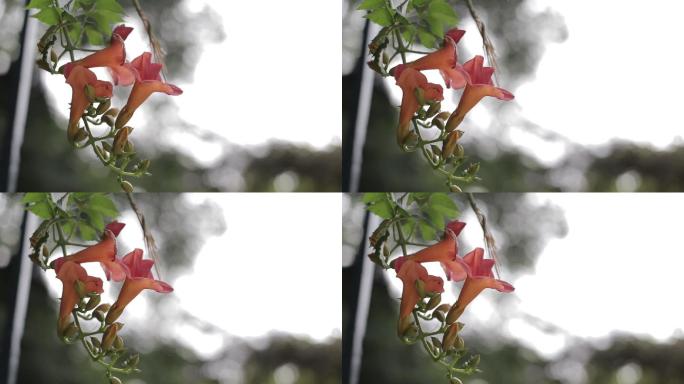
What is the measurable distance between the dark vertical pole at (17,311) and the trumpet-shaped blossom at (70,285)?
6cm

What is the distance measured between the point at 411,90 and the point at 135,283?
0.61 m

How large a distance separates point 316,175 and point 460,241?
29 cm

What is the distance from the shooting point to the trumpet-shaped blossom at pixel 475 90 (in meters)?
1.80

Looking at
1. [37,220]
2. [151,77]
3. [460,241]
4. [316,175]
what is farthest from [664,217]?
[37,220]

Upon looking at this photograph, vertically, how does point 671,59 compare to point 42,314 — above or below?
above

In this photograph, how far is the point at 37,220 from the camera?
183cm

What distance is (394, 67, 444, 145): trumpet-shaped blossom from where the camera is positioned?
1815mm

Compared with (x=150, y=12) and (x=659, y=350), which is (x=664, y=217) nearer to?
(x=659, y=350)

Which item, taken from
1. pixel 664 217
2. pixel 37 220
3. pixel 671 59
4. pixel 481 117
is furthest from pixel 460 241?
pixel 37 220

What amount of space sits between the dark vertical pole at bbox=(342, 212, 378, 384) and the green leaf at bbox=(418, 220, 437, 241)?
0.28 feet

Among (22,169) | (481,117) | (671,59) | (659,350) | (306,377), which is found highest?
(671,59)

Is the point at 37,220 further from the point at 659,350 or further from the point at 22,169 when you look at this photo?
the point at 659,350

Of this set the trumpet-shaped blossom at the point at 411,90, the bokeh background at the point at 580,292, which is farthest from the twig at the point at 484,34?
the bokeh background at the point at 580,292

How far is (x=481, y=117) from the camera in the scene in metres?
1.81
